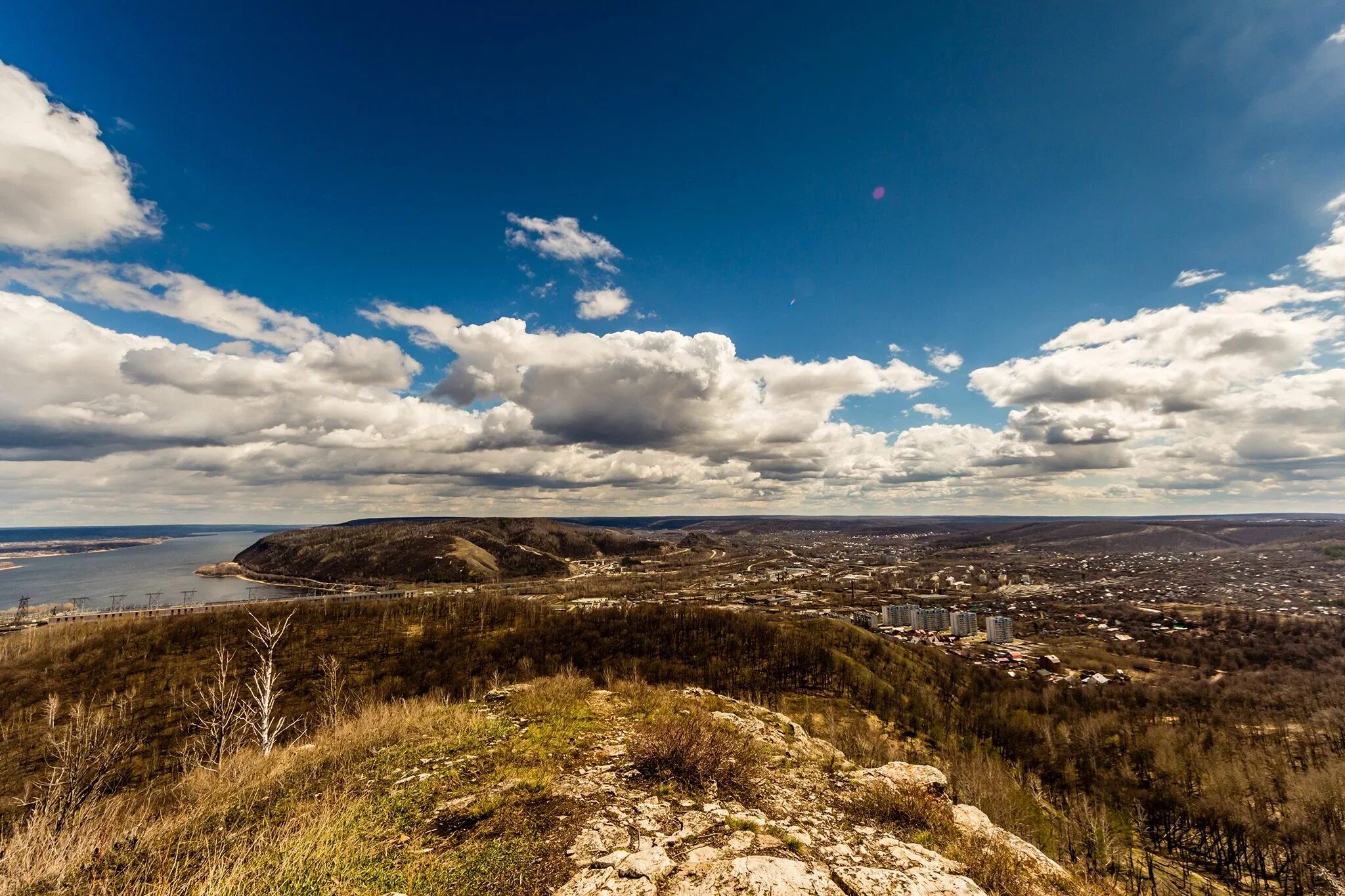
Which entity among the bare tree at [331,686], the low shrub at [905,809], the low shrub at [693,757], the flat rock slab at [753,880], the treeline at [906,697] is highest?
the flat rock slab at [753,880]

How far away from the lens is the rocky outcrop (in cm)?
698

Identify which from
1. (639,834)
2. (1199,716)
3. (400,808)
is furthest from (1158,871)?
(1199,716)

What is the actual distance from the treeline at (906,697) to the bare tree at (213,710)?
4.68ft

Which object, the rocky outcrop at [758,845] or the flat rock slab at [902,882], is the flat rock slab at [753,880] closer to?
the rocky outcrop at [758,845]

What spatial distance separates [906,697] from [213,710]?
70.6 m

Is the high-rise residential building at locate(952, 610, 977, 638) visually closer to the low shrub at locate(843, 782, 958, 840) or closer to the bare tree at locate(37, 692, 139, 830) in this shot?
the low shrub at locate(843, 782, 958, 840)

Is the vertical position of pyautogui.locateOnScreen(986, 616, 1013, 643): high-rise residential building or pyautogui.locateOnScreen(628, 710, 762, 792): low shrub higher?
pyautogui.locateOnScreen(628, 710, 762, 792): low shrub

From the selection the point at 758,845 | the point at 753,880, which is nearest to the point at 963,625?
the point at 758,845

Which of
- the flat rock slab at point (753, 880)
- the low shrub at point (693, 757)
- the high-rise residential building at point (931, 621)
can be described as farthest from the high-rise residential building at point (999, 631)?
the flat rock slab at point (753, 880)

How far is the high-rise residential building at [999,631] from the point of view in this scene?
11438cm

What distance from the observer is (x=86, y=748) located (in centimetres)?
2656

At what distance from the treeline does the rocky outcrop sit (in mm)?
10434

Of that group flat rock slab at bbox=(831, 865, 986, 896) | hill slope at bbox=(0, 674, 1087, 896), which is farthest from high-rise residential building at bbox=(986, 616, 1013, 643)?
flat rock slab at bbox=(831, 865, 986, 896)

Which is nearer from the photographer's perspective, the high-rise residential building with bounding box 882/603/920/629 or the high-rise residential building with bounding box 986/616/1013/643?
the high-rise residential building with bounding box 986/616/1013/643
